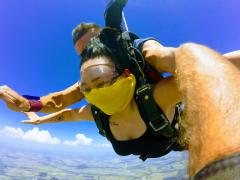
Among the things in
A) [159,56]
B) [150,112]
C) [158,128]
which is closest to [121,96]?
[150,112]

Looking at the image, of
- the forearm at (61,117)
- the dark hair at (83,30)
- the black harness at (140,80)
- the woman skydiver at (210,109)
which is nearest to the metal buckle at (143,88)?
the black harness at (140,80)

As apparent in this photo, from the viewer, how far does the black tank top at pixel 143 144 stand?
3.29m

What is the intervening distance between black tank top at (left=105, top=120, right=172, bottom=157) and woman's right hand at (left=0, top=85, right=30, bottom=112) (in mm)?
1099

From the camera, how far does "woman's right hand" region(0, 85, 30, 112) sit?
351 centimetres

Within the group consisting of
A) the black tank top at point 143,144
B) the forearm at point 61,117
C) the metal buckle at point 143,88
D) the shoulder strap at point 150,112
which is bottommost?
the black tank top at point 143,144

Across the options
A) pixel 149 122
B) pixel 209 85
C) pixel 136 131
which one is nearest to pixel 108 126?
pixel 136 131

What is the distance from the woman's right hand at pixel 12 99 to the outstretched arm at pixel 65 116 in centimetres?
96

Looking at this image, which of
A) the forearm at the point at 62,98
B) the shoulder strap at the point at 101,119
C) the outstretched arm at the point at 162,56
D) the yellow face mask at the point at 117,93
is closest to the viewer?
the outstretched arm at the point at 162,56

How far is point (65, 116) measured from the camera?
477 cm

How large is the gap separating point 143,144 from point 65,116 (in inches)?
74.7

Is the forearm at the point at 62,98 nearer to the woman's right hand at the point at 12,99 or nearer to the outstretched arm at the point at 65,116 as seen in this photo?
the woman's right hand at the point at 12,99

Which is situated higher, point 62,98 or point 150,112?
point 62,98

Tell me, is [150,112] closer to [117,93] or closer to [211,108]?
[117,93]

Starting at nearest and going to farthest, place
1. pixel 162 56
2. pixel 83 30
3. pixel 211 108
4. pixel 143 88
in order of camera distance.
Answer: pixel 211 108
pixel 162 56
pixel 143 88
pixel 83 30
